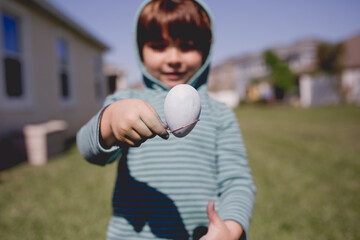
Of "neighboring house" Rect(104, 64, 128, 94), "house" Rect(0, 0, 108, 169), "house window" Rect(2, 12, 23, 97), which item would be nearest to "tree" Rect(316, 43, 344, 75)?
"neighboring house" Rect(104, 64, 128, 94)

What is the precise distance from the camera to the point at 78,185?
412cm

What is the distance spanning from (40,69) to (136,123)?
7725mm

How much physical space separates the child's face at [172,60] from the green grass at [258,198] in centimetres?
211

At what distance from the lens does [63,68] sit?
8.99m

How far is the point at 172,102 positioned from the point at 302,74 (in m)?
34.9

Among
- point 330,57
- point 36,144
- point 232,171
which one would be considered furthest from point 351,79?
point 232,171

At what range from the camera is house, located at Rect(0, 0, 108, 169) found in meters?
5.91

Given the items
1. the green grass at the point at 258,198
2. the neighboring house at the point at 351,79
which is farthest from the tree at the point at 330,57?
the green grass at the point at 258,198

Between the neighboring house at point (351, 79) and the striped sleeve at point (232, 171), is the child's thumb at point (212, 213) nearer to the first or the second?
the striped sleeve at point (232, 171)

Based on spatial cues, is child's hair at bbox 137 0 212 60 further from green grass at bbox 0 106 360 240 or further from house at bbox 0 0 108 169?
house at bbox 0 0 108 169

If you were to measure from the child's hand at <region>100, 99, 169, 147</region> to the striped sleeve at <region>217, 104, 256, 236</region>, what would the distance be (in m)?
0.62

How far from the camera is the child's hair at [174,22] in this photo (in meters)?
1.15

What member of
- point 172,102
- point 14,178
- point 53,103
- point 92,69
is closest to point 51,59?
point 53,103

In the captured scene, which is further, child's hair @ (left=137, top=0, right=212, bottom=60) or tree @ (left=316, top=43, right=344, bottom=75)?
tree @ (left=316, top=43, right=344, bottom=75)
